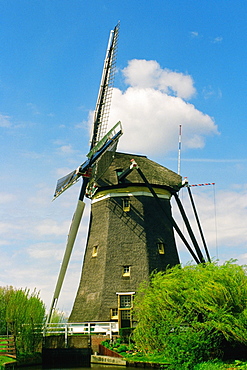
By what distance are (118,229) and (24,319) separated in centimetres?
636

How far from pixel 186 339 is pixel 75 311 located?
10350mm

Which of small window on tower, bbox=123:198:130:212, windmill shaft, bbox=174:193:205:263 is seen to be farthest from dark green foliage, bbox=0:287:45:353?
windmill shaft, bbox=174:193:205:263

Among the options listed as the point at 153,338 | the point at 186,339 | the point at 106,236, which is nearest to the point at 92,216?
the point at 106,236

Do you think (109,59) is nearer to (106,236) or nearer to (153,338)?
(106,236)

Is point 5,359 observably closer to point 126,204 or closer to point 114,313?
point 114,313

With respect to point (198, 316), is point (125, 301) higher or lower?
higher

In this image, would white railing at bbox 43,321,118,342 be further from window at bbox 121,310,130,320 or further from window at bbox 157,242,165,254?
window at bbox 157,242,165,254

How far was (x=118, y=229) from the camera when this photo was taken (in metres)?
22.4

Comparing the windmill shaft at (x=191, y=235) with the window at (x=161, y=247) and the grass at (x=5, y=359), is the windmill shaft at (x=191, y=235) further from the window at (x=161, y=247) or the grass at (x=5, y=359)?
the grass at (x=5, y=359)

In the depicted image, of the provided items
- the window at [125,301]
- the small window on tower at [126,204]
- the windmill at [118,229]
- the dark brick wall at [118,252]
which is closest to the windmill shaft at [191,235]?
the windmill at [118,229]

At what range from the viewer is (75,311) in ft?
72.9

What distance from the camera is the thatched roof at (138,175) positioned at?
900 inches

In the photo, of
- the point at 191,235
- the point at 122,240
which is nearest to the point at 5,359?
the point at 122,240

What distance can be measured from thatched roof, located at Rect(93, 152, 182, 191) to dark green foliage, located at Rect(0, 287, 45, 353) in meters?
6.81
